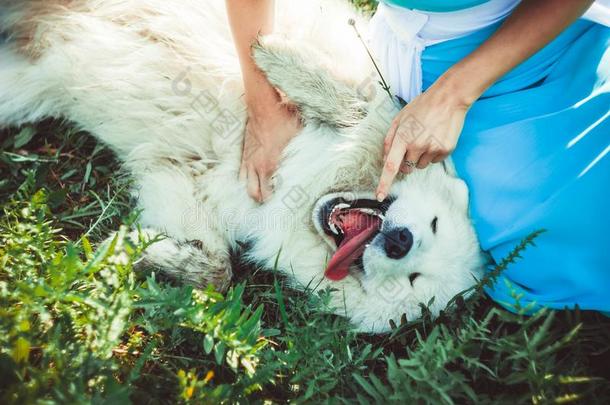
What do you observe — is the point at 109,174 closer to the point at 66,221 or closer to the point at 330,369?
the point at 66,221

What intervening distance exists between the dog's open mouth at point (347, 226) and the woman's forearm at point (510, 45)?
659 millimetres

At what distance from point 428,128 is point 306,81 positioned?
0.63m

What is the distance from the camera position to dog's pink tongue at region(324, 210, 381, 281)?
2.21 metres

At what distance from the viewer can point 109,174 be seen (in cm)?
266

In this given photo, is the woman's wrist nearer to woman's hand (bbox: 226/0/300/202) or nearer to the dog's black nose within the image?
the dog's black nose

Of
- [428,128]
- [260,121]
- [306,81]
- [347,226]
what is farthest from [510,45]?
[260,121]

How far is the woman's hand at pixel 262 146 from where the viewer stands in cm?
235

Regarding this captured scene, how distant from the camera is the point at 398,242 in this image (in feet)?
6.99

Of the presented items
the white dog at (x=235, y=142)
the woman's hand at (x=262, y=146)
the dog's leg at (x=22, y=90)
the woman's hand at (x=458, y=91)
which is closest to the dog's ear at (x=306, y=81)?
the white dog at (x=235, y=142)

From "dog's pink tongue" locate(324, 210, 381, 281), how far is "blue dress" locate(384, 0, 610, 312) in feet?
1.60

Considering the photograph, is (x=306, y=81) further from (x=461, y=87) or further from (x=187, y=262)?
(x=187, y=262)

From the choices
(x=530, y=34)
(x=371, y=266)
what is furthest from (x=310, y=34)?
(x=371, y=266)

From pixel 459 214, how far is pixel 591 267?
23.4 inches

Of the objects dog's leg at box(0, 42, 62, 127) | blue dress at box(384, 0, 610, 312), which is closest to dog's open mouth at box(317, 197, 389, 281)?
blue dress at box(384, 0, 610, 312)
